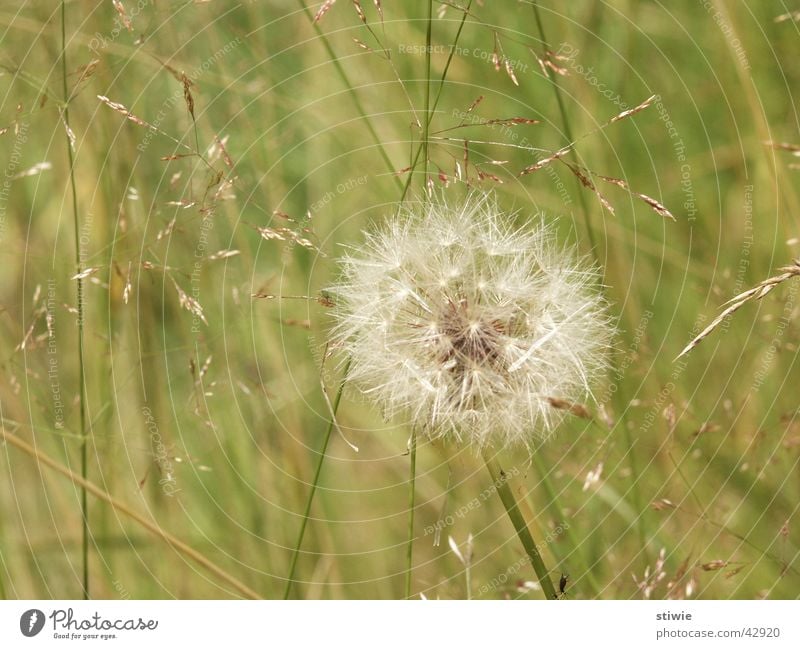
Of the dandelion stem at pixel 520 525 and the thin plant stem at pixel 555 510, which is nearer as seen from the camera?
the dandelion stem at pixel 520 525

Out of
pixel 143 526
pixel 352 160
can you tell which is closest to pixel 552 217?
pixel 352 160

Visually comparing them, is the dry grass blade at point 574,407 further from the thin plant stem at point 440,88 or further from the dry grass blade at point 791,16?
the dry grass blade at point 791,16

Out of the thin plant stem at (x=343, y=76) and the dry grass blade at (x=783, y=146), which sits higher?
the thin plant stem at (x=343, y=76)

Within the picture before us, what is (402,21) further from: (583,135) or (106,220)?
(106,220)

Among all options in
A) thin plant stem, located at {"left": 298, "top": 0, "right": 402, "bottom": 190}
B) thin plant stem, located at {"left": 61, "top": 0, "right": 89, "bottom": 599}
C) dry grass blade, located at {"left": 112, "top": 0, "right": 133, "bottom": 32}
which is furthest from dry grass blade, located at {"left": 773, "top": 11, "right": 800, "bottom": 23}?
thin plant stem, located at {"left": 61, "top": 0, "right": 89, "bottom": 599}

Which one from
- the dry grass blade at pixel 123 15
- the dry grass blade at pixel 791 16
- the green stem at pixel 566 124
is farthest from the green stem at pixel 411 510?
the dry grass blade at pixel 791 16

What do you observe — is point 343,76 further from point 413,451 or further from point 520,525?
point 520,525

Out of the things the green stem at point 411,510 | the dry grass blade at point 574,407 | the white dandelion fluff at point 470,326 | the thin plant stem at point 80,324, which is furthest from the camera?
the thin plant stem at point 80,324
